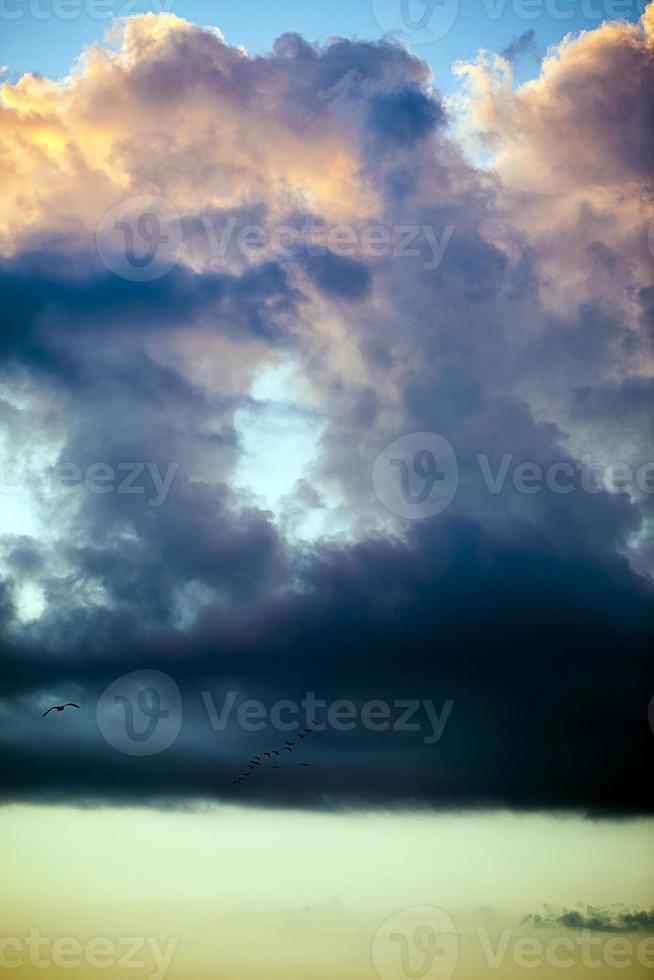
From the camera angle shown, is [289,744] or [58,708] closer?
[58,708]

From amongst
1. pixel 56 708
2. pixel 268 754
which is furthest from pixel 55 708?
pixel 268 754

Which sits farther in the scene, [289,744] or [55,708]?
[289,744]

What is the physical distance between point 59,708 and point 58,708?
0.81m

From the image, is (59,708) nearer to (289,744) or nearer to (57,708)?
(57,708)

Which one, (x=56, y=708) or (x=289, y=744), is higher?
(x=56, y=708)

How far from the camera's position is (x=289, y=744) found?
129875 mm

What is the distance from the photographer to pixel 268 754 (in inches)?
4727

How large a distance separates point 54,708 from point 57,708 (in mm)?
607

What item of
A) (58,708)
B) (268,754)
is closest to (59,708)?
(58,708)

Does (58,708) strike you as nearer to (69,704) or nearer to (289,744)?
(69,704)

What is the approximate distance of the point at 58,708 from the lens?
116562mm

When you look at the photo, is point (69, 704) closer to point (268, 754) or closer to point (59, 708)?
point (59, 708)

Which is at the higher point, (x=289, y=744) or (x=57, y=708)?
(x=57, y=708)

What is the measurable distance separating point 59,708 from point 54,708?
1813 mm
